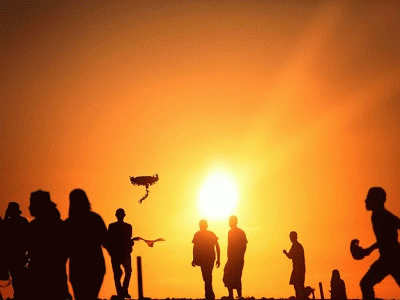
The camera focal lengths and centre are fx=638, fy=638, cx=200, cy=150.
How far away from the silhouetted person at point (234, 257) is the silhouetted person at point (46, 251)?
7.92 meters

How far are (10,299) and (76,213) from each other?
6.11m

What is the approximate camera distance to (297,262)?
1816 centimetres

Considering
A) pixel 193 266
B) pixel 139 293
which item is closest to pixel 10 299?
pixel 139 293

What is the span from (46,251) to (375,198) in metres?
5.50

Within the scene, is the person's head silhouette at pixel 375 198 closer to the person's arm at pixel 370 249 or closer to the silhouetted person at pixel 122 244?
the person's arm at pixel 370 249

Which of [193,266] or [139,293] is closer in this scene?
[139,293]

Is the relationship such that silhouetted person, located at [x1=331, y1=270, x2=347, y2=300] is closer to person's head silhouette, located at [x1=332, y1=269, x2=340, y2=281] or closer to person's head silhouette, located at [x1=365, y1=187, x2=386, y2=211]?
person's head silhouette, located at [x1=332, y1=269, x2=340, y2=281]

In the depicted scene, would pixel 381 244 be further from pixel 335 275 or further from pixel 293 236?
pixel 335 275

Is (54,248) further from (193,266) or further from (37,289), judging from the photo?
(193,266)

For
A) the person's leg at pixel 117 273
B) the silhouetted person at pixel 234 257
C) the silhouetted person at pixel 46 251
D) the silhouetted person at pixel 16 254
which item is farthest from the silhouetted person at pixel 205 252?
the silhouetted person at pixel 46 251

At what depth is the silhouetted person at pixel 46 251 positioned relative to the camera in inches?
408

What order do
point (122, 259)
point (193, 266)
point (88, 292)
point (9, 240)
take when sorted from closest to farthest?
point (88, 292) → point (9, 240) → point (122, 259) → point (193, 266)

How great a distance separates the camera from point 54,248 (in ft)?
34.1

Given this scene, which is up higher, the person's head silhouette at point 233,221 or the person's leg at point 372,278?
the person's head silhouette at point 233,221
